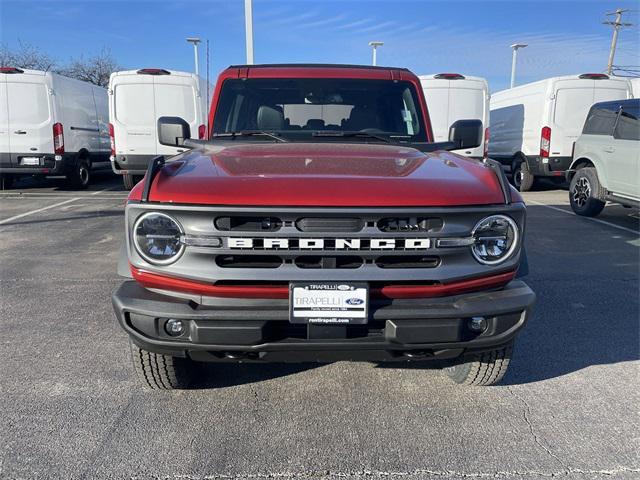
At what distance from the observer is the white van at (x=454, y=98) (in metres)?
11.6

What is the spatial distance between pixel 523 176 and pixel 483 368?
11299 millimetres

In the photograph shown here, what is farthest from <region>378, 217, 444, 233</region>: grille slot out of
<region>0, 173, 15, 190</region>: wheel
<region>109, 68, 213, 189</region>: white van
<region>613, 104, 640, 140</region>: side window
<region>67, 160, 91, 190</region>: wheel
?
<region>0, 173, 15, 190</region>: wheel

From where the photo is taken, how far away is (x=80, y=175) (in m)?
12.5

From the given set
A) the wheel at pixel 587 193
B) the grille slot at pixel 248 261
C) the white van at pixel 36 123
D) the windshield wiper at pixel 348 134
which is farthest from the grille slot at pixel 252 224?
the white van at pixel 36 123

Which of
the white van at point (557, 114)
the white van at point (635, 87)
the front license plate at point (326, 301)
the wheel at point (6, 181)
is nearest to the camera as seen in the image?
the front license plate at point (326, 301)

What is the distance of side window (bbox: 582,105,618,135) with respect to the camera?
8.54 metres

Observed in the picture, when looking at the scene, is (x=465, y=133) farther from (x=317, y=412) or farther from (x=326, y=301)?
(x=317, y=412)

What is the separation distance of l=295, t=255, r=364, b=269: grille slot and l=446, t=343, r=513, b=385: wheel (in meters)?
0.99

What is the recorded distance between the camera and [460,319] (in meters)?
2.31

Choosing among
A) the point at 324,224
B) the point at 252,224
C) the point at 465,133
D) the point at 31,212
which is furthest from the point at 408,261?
the point at 31,212

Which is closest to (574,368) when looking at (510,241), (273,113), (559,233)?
(510,241)

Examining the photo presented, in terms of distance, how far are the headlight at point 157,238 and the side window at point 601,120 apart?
8.46 meters

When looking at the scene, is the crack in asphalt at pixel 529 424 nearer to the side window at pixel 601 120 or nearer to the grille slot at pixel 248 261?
the grille slot at pixel 248 261

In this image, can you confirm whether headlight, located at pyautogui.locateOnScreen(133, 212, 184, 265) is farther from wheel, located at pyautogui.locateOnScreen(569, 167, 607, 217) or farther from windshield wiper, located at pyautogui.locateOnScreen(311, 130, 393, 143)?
wheel, located at pyautogui.locateOnScreen(569, 167, 607, 217)
